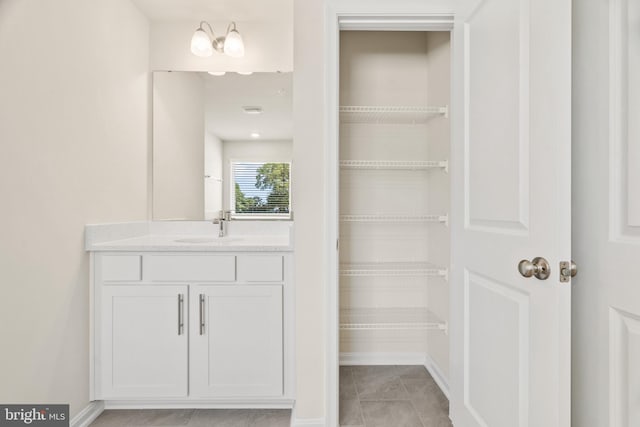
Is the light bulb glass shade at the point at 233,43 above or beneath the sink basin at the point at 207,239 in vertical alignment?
above

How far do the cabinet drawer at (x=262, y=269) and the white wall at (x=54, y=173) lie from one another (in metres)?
0.88

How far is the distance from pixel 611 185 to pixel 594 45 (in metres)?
0.46

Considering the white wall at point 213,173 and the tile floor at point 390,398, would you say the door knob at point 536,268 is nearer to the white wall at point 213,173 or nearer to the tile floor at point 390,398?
the tile floor at point 390,398

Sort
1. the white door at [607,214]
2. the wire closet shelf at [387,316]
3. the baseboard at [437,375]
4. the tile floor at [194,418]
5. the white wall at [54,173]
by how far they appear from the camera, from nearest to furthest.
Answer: the white door at [607,214] < the white wall at [54,173] < the tile floor at [194,418] < the baseboard at [437,375] < the wire closet shelf at [387,316]

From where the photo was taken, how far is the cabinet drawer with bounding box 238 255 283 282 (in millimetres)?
2010

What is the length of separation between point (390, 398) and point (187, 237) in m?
1.72

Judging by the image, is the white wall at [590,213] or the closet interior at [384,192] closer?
the white wall at [590,213]

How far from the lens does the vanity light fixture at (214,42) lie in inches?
101

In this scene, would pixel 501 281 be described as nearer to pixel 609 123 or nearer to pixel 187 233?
pixel 609 123

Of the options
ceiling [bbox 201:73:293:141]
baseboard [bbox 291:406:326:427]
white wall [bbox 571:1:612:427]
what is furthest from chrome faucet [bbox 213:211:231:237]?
white wall [bbox 571:1:612:427]

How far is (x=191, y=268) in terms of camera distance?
2023 mm

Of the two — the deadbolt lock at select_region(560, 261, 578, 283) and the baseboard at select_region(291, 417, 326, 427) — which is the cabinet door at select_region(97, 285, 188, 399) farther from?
the deadbolt lock at select_region(560, 261, 578, 283)

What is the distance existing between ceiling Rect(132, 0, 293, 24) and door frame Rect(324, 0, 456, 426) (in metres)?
0.91

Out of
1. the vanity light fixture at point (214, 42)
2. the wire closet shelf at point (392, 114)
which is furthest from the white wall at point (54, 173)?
the wire closet shelf at point (392, 114)
